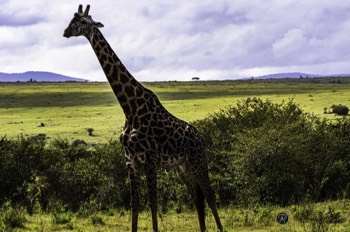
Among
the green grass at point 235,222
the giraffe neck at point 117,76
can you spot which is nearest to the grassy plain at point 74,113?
the green grass at point 235,222

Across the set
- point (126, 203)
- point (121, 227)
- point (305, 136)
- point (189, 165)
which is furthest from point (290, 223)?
point (126, 203)

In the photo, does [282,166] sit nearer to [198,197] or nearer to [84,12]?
[198,197]

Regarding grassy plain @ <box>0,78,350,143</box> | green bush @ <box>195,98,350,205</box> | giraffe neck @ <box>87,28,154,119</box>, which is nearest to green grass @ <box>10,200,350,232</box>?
green bush @ <box>195,98,350,205</box>

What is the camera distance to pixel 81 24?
941cm

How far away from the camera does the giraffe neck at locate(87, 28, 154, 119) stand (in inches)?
377

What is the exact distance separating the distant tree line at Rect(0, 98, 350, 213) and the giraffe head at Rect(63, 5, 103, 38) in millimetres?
7908

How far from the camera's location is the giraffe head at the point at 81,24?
935 centimetres

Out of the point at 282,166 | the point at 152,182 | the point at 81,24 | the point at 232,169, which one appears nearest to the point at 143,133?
the point at 152,182

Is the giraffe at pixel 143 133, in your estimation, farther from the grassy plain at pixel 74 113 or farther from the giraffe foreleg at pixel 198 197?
the grassy plain at pixel 74 113

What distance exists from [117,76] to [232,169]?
932 cm

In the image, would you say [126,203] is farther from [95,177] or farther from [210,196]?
[210,196]

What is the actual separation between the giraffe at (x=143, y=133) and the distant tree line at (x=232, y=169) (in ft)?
19.2

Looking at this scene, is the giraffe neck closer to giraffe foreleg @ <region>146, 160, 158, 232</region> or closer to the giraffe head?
the giraffe head

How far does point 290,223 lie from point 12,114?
89.0 meters
